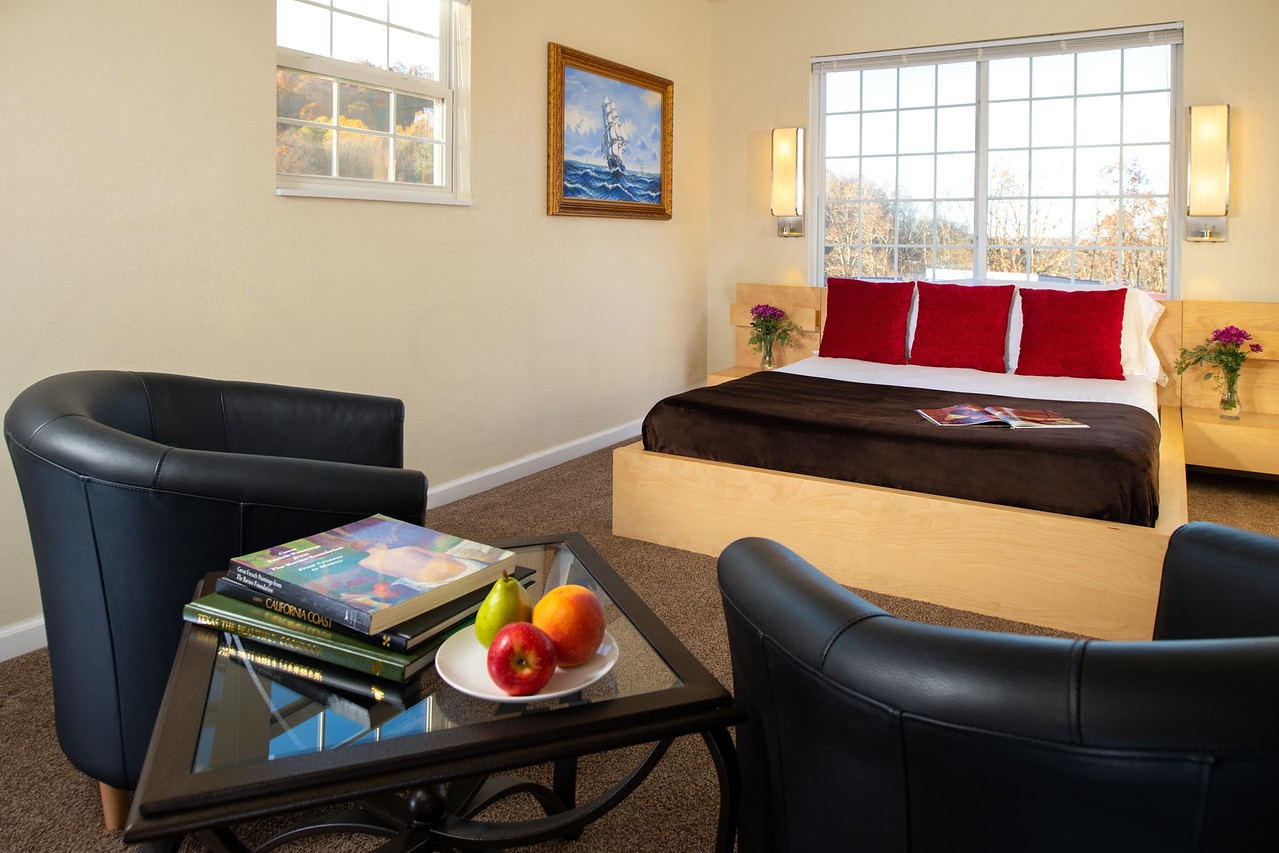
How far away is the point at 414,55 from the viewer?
3846 millimetres

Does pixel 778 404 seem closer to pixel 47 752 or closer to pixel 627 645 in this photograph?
pixel 627 645

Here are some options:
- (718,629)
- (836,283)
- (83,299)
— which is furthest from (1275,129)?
(83,299)

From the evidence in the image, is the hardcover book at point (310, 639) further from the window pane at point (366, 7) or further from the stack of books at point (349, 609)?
the window pane at point (366, 7)

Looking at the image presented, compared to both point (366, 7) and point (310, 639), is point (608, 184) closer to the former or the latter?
point (366, 7)

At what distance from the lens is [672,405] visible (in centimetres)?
361

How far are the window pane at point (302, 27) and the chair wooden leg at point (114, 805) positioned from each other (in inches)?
98.2

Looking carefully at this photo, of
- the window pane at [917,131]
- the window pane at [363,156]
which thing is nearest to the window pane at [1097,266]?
the window pane at [917,131]

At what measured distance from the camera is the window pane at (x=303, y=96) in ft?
10.9

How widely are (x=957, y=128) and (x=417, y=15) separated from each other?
3070 millimetres

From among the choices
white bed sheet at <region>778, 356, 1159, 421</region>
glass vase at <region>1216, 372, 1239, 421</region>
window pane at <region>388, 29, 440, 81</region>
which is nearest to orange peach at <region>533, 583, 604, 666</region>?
white bed sheet at <region>778, 356, 1159, 421</region>

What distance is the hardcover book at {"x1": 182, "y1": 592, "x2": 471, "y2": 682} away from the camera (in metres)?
1.28

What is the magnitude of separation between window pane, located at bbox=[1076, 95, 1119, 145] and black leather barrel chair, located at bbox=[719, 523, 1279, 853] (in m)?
4.61

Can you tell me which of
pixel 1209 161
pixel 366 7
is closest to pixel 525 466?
pixel 366 7

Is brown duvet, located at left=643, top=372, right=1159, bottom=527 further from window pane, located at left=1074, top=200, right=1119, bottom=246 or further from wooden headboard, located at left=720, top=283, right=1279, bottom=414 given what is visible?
window pane, located at left=1074, top=200, right=1119, bottom=246
